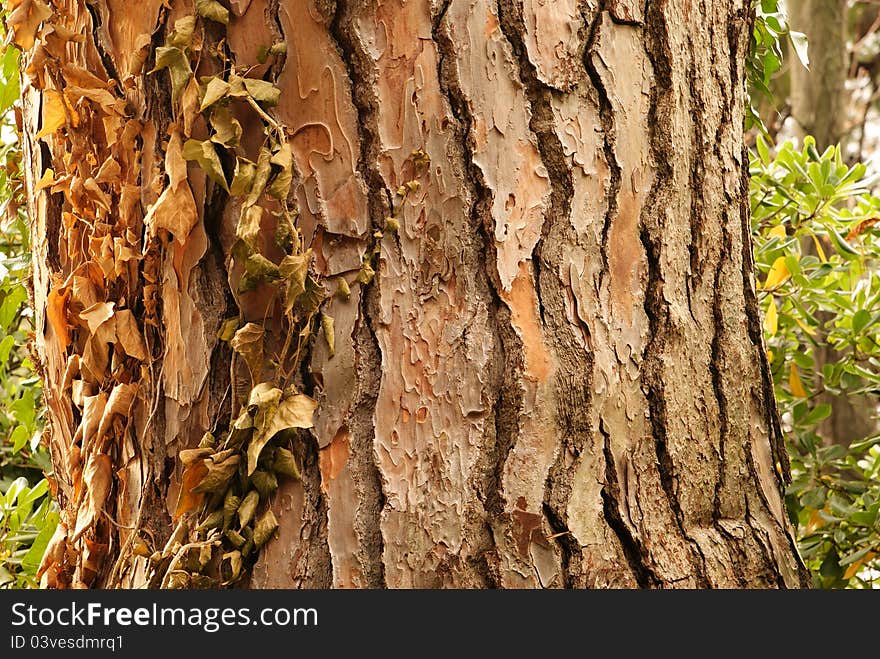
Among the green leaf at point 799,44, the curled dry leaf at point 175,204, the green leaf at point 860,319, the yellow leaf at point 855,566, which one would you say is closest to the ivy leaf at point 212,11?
the curled dry leaf at point 175,204

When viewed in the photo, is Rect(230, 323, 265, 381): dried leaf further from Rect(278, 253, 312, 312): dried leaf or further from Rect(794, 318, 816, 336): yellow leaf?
Rect(794, 318, 816, 336): yellow leaf

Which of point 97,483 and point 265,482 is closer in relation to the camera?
point 265,482

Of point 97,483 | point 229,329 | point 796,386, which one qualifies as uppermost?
point 796,386

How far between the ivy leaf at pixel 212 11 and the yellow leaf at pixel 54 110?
0.25 meters

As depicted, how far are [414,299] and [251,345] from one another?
20 centimetres

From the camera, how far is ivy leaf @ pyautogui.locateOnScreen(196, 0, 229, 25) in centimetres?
98

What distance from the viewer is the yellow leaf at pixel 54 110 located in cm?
110

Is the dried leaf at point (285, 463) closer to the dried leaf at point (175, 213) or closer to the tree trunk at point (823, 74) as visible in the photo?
the dried leaf at point (175, 213)

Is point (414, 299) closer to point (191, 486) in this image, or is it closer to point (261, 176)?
point (261, 176)

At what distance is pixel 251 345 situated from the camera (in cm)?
98

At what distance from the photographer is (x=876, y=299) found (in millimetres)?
1797

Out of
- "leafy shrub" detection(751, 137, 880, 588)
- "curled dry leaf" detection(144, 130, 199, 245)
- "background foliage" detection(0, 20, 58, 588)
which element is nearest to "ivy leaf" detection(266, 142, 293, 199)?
"curled dry leaf" detection(144, 130, 199, 245)

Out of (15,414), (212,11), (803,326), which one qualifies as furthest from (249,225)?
(803,326)

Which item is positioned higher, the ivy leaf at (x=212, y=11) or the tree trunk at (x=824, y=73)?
the tree trunk at (x=824, y=73)
